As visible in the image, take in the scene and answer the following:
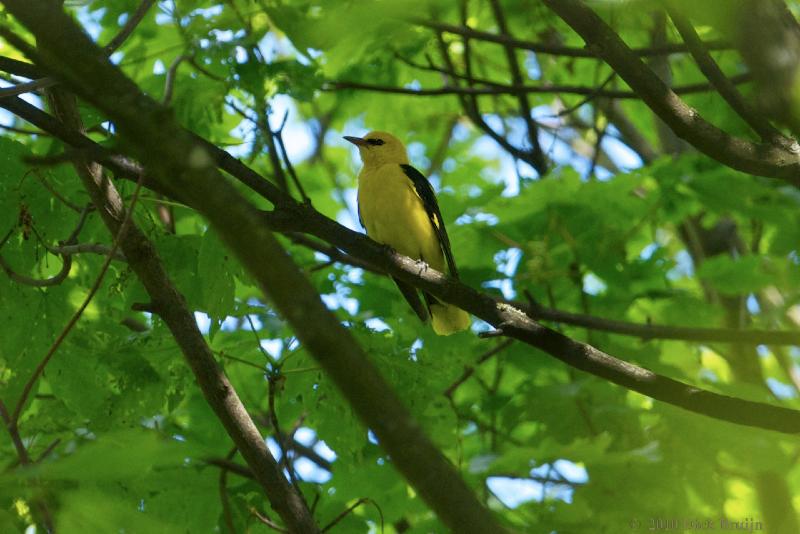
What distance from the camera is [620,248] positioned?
626cm

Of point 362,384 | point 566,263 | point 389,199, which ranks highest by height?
point 389,199

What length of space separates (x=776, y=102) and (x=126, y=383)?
10.8ft

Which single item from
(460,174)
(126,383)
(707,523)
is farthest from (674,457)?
(460,174)

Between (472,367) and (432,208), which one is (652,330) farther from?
(432,208)

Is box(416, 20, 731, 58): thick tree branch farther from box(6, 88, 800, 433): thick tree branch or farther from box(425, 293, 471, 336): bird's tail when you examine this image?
box(425, 293, 471, 336): bird's tail

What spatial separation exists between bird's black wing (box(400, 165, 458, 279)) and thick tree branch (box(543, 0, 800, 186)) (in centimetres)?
271

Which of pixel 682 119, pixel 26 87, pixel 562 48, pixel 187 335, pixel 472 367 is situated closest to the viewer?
pixel 682 119

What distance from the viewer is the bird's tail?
635 cm

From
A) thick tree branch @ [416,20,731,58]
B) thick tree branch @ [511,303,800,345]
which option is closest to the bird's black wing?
thick tree branch @ [511,303,800,345]

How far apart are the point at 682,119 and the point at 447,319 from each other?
10.8ft

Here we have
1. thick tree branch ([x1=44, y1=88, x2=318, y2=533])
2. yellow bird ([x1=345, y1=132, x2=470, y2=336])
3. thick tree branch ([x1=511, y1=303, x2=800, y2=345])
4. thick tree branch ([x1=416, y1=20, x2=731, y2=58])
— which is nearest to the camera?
thick tree branch ([x1=44, y1=88, x2=318, y2=533])

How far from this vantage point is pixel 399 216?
7348 millimetres

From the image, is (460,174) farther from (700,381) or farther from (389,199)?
(700,381)

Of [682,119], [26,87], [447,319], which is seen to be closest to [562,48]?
[682,119]
